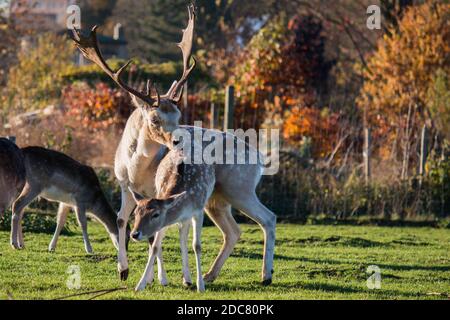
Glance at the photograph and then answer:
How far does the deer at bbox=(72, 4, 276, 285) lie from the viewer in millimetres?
9688

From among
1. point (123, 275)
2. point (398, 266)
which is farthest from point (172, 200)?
point (398, 266)

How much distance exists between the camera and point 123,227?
970 centimetres

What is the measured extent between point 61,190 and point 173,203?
3.99 metres

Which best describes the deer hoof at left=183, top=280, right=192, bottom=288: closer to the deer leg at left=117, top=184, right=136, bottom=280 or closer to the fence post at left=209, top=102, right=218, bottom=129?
the deer leg at left=117, top=184, right=136, bottom=280

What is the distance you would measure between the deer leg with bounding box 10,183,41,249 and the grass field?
0.51 ft

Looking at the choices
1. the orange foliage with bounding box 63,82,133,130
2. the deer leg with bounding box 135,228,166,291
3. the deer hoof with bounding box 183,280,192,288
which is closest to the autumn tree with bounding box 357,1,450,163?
the orange foliage with bounding box 63,82,133,130

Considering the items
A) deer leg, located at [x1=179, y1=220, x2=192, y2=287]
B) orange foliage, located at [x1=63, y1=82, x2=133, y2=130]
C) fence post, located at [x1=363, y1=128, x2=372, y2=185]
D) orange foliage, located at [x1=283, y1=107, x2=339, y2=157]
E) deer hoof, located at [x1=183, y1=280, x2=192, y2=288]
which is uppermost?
orange foliage, located at [x1=63, y1=82, x2=133, y2=130]

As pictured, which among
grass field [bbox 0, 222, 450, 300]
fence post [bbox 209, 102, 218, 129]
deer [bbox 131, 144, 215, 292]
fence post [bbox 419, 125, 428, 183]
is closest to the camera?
deer [bbox 131, 144, 215, 292]

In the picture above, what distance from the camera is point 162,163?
959cm

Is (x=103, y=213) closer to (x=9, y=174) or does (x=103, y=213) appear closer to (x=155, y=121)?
(x=9, y=174)

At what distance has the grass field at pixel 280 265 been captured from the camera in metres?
8.83
